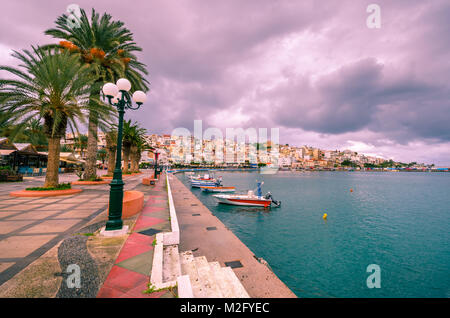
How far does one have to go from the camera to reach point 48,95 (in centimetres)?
1098

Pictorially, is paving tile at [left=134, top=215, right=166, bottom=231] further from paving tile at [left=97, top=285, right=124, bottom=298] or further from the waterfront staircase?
paving tile at [left=97, top=285, right=124, bottom=298]

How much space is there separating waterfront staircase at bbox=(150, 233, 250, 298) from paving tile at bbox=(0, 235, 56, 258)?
113 inches

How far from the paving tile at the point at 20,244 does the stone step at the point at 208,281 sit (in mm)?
3866

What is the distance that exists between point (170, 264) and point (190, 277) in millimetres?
520

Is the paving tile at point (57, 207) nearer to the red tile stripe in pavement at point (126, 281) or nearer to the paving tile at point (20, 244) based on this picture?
the paving tile at point (20, 244)

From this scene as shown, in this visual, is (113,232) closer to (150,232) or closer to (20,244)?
(150,232)

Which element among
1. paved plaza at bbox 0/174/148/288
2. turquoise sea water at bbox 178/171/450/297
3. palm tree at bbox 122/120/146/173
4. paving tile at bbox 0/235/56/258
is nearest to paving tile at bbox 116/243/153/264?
paved plaza at bbox 0/174/148/288

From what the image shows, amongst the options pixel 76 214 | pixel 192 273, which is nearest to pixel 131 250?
pixel 192 273

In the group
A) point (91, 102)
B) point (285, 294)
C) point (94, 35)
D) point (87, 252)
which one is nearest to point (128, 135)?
point (94, 35)

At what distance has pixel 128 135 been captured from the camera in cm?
2756

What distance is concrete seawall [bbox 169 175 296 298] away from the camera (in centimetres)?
440

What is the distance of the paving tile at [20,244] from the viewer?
3.99m

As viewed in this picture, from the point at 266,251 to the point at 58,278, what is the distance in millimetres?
9347
